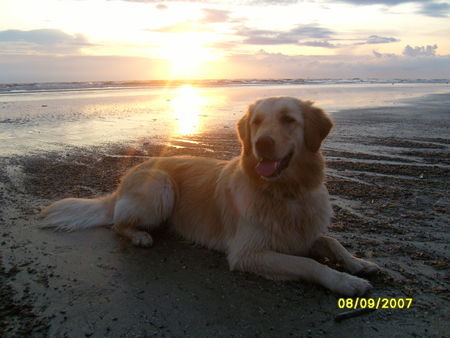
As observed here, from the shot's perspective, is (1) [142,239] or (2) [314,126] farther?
(1) [142,239]

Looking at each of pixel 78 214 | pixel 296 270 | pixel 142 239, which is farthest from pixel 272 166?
pixel 78 214

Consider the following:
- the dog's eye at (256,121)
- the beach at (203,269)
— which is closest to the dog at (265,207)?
the dog's eye at (256,121)

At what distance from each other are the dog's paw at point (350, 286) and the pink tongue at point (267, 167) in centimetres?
110

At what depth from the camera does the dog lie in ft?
10.7

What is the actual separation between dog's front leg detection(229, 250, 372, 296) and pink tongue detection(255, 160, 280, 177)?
73 centimetres

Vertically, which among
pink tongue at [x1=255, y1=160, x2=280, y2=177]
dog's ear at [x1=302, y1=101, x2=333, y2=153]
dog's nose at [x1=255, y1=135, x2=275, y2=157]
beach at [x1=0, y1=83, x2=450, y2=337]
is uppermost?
dog's ear at [x1=302, y1=101, x2=333, y2=153]

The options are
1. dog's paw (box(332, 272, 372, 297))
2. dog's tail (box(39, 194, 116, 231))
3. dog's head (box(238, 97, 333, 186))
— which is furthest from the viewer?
dog's tail (box(39, 194, 116, 231))

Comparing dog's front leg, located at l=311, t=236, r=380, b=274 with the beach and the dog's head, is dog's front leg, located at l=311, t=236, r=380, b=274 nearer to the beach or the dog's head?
the beach

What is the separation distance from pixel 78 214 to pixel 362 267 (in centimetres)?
332

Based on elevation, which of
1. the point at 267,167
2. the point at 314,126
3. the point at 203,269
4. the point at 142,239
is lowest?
the point at 203,269

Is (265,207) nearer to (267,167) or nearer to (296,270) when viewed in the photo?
(267,167)

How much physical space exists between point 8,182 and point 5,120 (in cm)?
883

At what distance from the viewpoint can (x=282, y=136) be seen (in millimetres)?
3402

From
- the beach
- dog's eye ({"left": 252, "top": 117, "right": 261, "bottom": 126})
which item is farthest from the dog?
the beach
